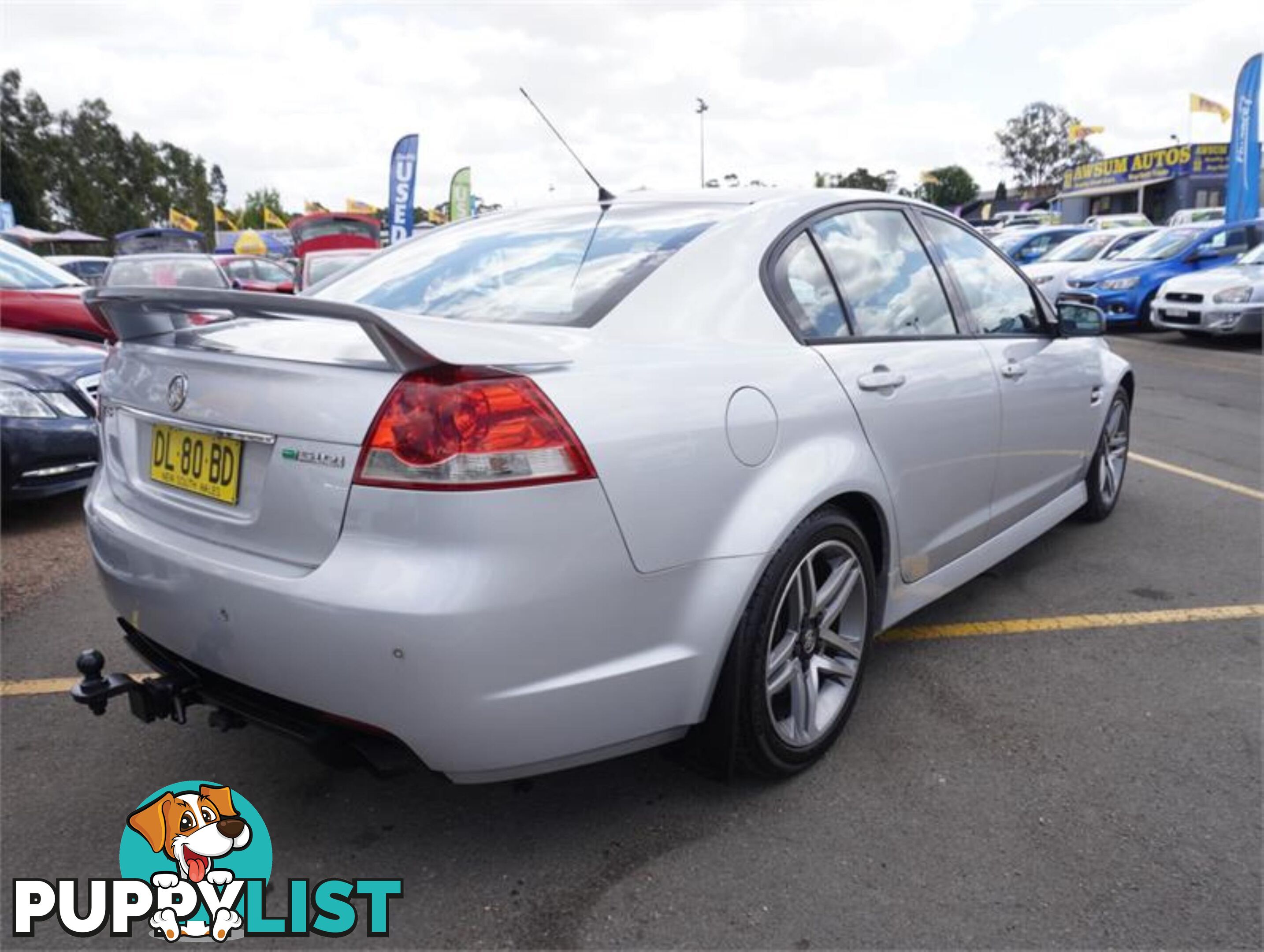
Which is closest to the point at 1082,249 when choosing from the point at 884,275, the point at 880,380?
the point at 884,275

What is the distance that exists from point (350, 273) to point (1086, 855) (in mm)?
2609

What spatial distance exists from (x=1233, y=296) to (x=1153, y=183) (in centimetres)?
3996

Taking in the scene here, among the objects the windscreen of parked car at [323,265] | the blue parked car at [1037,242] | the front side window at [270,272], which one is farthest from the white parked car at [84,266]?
the blue parked car at [1037,242]

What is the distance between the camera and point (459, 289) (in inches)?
101

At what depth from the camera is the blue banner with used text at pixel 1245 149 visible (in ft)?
65.1

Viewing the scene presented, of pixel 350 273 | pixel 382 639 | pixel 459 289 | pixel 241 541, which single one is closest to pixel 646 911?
pixel 382 639

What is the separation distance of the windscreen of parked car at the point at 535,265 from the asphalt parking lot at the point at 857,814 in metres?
1.25

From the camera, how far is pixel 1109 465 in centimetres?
466

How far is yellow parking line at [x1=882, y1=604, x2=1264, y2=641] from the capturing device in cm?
344

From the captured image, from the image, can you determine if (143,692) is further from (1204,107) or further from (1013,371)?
(1204,107)

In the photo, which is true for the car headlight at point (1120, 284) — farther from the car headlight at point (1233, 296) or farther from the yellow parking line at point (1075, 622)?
the yellow parking line at point (1075, 622)

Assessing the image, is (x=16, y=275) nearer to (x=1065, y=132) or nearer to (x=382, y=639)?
(x=382, y=639)

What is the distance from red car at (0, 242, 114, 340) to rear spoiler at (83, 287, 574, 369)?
16.7ft

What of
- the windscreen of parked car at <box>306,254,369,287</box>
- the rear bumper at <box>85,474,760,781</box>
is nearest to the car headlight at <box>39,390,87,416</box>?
the rear bumper at <box>85,474,760,781</box>
